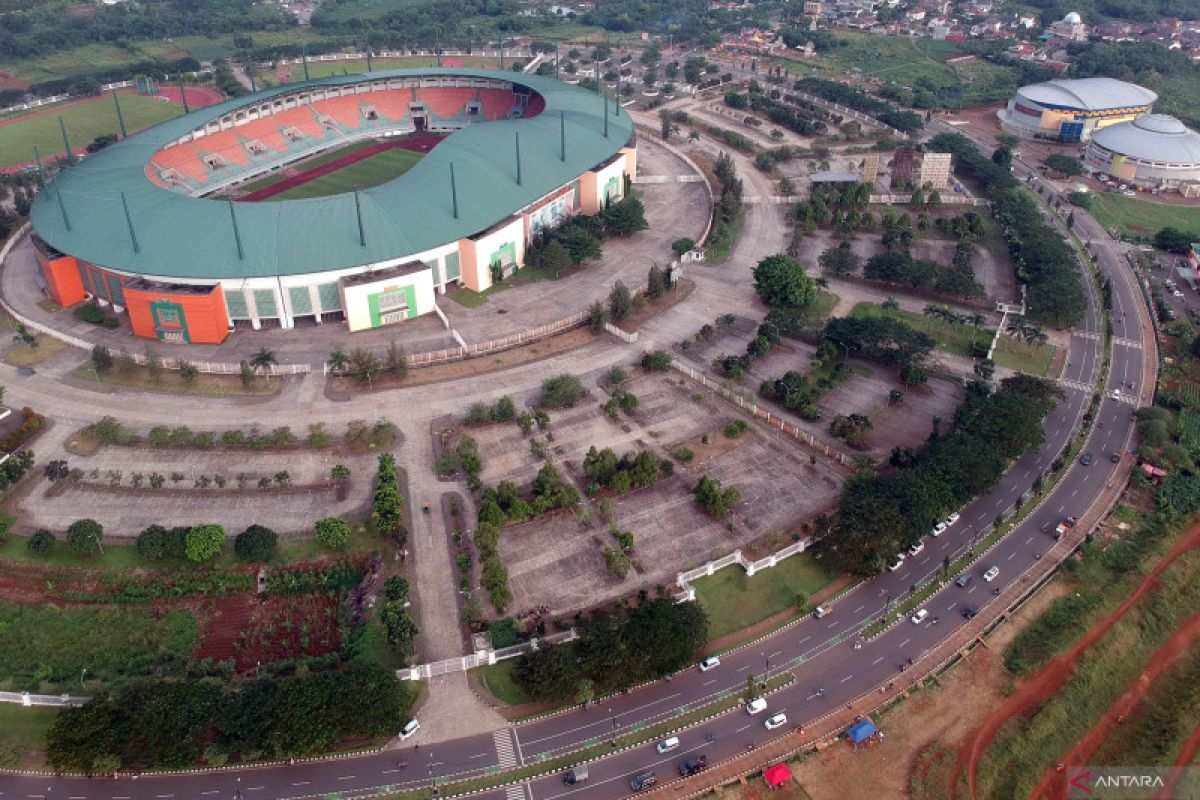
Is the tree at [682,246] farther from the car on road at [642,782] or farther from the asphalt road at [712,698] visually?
the car on road at [642,782]

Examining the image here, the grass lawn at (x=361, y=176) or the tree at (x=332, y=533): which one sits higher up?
the grass lawn at (x=361, y=176)

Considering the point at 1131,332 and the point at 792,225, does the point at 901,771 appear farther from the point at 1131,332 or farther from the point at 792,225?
the point at 792,225

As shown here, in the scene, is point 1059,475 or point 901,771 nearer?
point 901,771

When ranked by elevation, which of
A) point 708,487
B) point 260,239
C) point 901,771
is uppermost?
point 260,239

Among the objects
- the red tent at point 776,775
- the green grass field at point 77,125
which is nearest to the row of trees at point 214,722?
the red tent at point 776,775

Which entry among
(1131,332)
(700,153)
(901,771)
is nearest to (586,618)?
(901,771)

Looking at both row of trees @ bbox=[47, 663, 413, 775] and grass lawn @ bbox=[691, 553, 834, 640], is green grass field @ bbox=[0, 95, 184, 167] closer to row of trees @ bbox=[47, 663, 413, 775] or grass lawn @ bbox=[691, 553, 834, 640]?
row of trees @ bbox=[47, 663, 413, 775]

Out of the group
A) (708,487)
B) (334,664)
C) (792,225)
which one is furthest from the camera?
(792,225)

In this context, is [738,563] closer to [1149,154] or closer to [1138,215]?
[1138,215]

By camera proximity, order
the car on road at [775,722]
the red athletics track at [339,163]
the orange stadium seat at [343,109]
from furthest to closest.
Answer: the orange stadium seat at [343,109]
the red athletics track at [339,163]
the car on road at [775,722]
